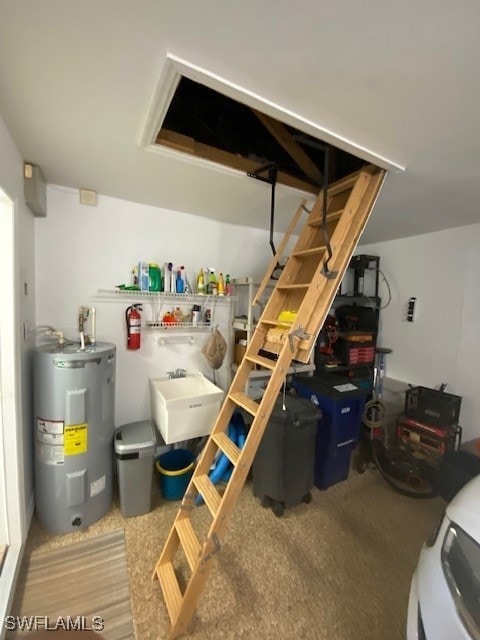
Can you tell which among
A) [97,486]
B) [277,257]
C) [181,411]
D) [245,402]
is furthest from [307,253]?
[97,486]

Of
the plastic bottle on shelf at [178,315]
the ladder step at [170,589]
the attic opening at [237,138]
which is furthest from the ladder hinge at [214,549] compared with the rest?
the attic opening at [237,138]

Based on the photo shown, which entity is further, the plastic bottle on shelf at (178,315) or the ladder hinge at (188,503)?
the plastic bottle on shelf at (178,315)

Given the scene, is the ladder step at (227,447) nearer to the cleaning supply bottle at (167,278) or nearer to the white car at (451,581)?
the white car at (451,581)

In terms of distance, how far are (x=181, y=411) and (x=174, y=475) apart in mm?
494

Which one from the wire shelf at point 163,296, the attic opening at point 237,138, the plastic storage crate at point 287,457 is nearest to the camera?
the attic opening at point 237,138

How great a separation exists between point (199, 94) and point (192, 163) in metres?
0.32

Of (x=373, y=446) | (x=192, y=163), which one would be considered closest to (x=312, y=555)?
(x=373, y=446)

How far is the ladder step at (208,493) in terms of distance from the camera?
1.26 meters

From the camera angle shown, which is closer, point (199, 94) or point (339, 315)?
point (199, 94)

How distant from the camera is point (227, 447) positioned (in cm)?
141

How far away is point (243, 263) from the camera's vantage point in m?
2.76

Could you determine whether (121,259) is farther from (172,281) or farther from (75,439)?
(75,439)

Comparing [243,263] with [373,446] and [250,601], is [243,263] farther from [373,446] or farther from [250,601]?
[250,601]

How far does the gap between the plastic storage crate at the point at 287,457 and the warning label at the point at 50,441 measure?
139 cm
